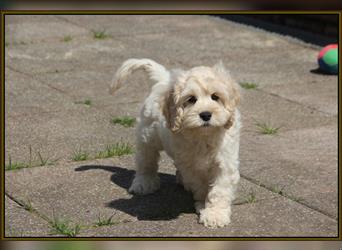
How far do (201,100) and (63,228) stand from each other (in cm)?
125

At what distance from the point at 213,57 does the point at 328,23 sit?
7.11 feet

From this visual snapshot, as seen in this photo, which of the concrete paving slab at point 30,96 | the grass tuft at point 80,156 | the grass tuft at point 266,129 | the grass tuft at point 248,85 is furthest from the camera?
the grass tuft at point 248,85

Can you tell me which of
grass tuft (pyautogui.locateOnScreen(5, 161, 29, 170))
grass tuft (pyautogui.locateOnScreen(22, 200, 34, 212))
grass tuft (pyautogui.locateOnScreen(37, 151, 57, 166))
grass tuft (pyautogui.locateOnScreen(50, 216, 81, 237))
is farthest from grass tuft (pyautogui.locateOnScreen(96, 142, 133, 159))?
grass tuft (pyautogui.locateOnScreen(50, 216, 81, 237))

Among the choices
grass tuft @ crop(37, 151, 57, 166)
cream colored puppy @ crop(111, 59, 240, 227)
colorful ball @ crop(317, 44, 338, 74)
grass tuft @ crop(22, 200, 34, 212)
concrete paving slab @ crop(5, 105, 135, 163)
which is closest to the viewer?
cream colored puppy @ crop(111, 59, 240, 227)

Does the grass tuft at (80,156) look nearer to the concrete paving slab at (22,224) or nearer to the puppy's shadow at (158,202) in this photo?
the puppy's shadow at (158,202)

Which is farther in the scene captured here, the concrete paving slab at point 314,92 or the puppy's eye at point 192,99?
the concrete paving slab at point 314,92

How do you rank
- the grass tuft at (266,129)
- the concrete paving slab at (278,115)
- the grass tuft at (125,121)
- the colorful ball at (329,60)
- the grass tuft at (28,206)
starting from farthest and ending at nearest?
the colorful ball at (329,60) < the concrete paving slab at (278,115) < the grass tuft at (125,121) < the grass tuft at (266,129) < the grass tuft at (28,206)

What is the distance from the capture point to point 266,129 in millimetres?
7527

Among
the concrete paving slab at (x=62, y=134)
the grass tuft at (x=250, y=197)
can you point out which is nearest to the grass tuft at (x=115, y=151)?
the concrete paving slab at (x=62, y=134)

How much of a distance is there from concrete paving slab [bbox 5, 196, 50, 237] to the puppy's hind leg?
2.84 feet

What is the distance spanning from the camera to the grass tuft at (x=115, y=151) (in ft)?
22.1

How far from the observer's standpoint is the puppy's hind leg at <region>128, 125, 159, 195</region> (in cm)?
593

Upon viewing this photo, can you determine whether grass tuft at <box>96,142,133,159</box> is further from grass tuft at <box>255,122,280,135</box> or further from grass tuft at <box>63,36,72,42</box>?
grass tuft at <box>63,36,72,42</box>

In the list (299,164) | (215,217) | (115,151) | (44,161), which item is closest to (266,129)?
(299,164)
